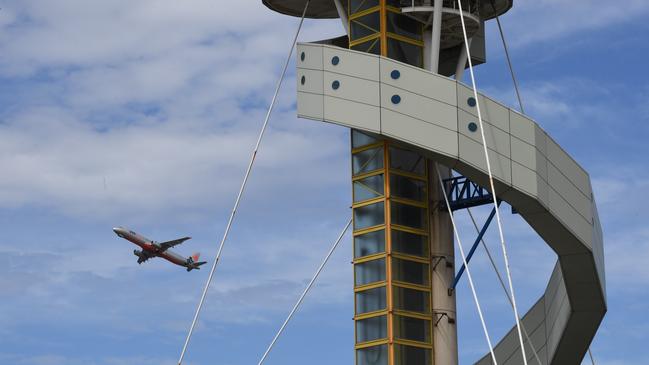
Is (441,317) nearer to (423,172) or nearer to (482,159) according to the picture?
(423,172)

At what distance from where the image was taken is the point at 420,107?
55844 millimetres

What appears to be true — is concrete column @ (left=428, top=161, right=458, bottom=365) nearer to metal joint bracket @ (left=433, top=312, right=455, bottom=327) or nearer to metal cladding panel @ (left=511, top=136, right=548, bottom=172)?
metal joint bracket @ (left=433, top=312, right=455, bottom=327)

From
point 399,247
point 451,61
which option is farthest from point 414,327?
point 451,61

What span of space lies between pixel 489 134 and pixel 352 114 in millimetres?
5167

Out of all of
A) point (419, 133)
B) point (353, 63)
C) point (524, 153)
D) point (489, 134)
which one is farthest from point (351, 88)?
point (524, 153)

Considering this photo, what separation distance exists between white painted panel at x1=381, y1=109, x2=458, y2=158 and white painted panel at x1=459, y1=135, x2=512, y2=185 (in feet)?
1.25

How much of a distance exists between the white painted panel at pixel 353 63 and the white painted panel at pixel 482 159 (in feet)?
13.7

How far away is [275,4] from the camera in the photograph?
210 feet

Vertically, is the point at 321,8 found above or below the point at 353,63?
above

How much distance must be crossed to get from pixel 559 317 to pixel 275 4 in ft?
58.4

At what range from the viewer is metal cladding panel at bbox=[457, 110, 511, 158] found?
5572cm

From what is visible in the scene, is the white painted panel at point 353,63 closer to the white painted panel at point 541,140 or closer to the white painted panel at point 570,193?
the white painted panel at point 541,140

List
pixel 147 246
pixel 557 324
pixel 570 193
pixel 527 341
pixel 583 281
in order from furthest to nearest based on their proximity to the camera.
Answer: pixel 147 246 → pixel 527 341 → pixel 557 324 → pixel 583 281 → pixel 570 193

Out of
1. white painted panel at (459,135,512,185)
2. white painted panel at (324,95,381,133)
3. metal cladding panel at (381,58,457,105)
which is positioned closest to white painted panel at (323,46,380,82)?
metal cladding panel at (381,58,457,105)
